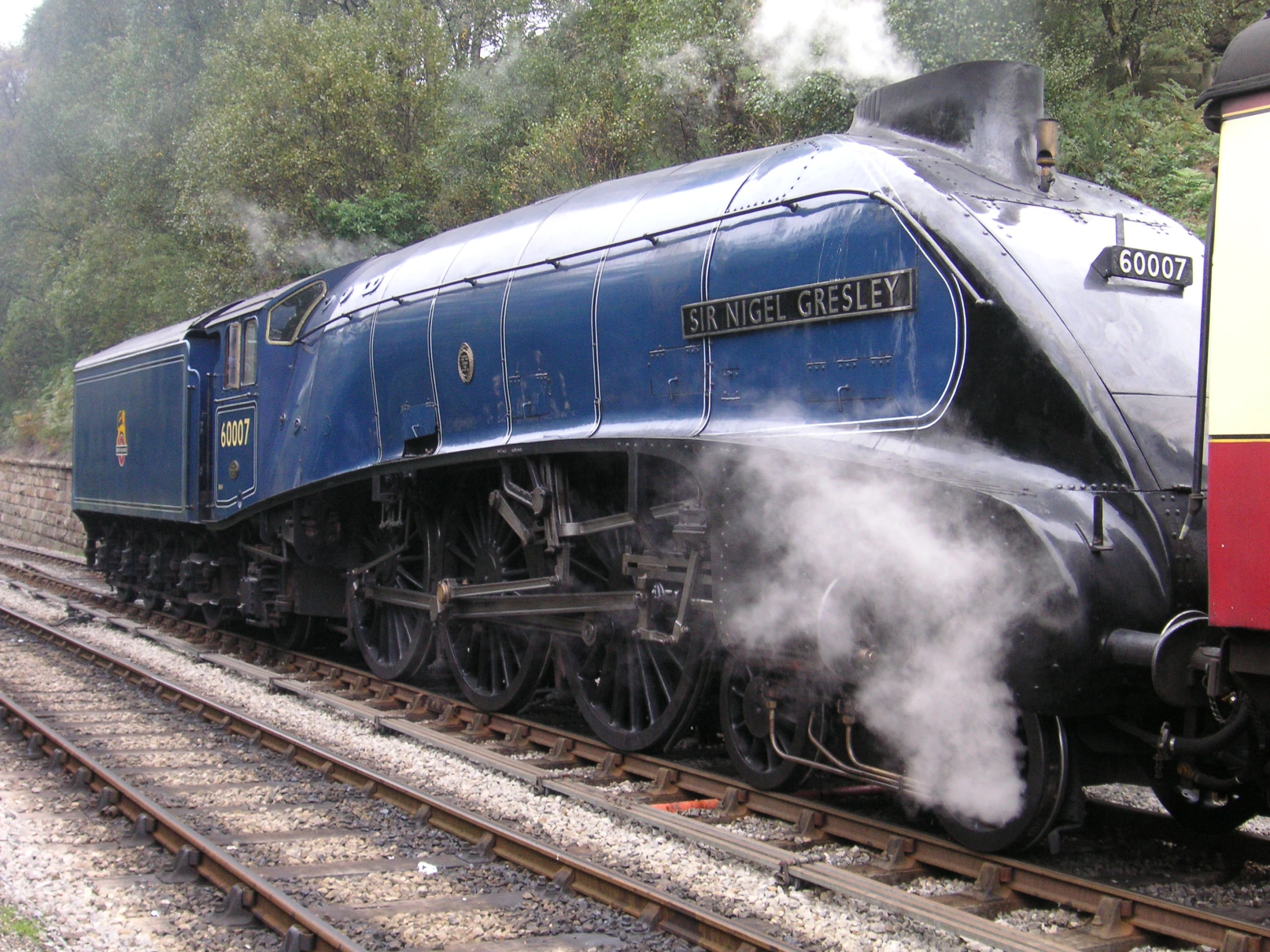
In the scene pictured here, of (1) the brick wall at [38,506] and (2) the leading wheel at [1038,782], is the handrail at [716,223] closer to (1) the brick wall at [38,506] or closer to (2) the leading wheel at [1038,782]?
(2) the leading wheel at [1038,782]

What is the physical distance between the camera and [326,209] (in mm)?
21938

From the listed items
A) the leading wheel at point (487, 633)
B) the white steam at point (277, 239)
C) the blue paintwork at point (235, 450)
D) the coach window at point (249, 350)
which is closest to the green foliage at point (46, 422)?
the white steam at point (277, 239)

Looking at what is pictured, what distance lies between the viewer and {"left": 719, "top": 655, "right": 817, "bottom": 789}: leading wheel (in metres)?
5.09

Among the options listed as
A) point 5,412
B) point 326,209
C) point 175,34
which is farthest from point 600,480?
point 5,412

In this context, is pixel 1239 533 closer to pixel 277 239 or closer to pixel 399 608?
pixel 399 608

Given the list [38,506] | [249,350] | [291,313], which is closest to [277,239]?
[38,506]

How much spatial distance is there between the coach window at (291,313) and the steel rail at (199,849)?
383 centimetres

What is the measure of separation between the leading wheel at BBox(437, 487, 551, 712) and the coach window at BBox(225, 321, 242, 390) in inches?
150

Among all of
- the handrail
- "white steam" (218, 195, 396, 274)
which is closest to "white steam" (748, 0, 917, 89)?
the handrail

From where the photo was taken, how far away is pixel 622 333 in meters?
6.19

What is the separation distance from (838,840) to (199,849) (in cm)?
270

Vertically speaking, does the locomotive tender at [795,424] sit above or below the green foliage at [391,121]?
below

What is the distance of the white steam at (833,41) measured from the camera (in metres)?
7.83

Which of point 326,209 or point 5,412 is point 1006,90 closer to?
point 326,209
